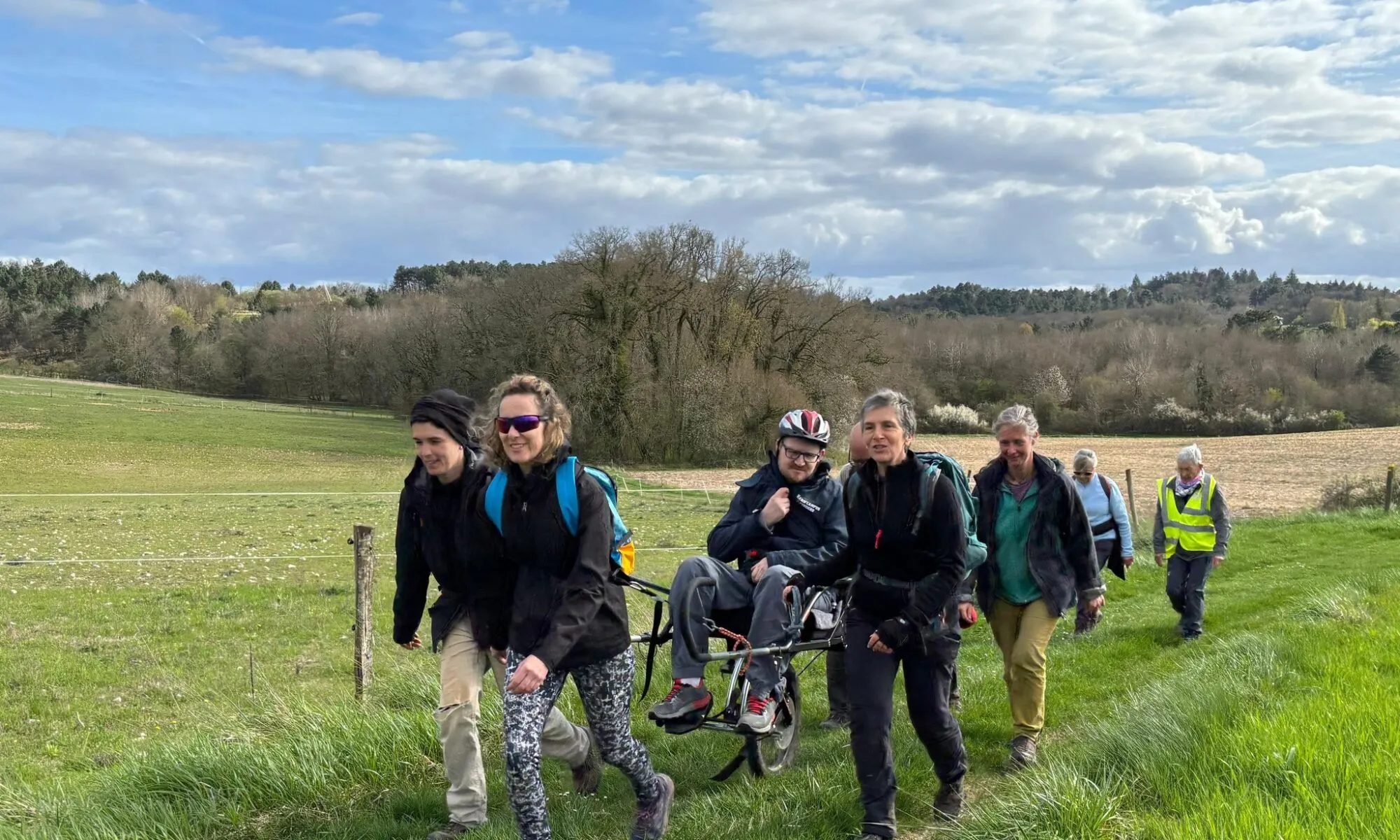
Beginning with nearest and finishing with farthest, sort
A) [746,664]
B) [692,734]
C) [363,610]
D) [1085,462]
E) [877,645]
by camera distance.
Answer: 1. [877,645]
2. [746,664]
3. [692,734]
4. [363,610]
5. [1085,462]

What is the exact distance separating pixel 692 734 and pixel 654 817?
1.61 meters

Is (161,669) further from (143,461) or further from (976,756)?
(143,461)

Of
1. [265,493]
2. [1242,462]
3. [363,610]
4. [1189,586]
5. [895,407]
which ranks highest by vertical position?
[895,407]

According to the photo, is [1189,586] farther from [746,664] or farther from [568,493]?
[568,493]

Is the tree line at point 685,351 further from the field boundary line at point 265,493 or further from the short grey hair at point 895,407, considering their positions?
the short grey hair at point 895,407

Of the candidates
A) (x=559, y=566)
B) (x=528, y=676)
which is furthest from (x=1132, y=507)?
(x=528, y=676)

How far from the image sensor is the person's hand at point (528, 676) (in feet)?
13.6

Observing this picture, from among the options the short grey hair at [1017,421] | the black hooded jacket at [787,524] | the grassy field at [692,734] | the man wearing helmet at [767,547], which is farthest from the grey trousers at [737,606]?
the short grey hair at [1017,421]

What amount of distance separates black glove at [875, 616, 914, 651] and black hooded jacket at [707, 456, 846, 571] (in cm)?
100

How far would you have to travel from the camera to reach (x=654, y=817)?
15.6 ft

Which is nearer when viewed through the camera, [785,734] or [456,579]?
[456,579]

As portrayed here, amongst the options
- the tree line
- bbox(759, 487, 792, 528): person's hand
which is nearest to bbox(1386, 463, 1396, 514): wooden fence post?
bbox(759, 487, 792, 528): person's hand

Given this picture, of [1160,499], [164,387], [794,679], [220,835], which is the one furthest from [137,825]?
[164,387]

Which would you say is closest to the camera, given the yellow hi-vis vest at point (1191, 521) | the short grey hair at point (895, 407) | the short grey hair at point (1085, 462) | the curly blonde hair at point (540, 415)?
the curly blonde hair at point (540, 415)
